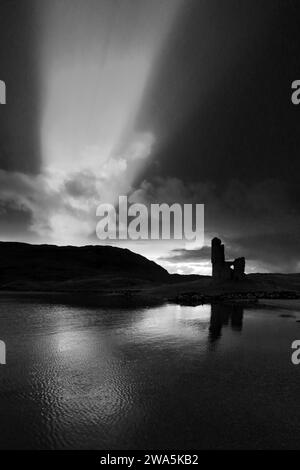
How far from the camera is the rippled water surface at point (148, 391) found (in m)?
9.48

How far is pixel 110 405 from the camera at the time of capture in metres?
11.7

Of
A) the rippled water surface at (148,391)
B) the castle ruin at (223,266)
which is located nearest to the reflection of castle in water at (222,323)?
the rippled water surface at (148,391)

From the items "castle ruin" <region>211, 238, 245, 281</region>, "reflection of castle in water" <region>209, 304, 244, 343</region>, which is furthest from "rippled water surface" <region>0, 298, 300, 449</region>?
"castle ruin" <region>211, 238, 245, 281</region>

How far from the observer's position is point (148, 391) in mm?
13359

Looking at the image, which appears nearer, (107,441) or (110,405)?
(107,441)

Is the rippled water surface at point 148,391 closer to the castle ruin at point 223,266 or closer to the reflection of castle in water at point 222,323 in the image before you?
the reflection of castle in water at point 222,323

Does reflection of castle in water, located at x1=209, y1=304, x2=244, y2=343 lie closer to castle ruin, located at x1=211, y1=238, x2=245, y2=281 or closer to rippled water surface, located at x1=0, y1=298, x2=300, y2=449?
rippled water surface, located at x1=0, y1=298, x2=300, y2=449

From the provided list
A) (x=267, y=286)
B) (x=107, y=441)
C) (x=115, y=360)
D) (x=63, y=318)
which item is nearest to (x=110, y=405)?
(x=107, y=441)

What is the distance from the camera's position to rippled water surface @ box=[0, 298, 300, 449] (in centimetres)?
948

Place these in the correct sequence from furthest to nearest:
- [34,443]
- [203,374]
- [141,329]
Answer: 1. [141,329]
2. [203,374]
3. [34,443]

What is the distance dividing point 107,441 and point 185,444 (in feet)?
7.42

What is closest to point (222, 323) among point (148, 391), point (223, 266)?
point (148, 391)

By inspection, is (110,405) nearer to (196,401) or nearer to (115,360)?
(196,401)

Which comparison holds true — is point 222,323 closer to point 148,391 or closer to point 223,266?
point 148,391
